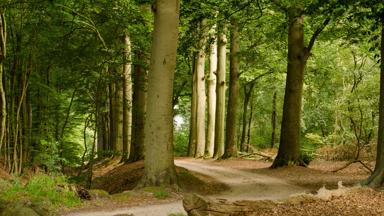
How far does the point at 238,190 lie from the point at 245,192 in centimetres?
50

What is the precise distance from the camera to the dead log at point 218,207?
300 inches

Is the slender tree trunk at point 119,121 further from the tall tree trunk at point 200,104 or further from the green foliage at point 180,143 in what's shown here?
the green foliage at point 180,143

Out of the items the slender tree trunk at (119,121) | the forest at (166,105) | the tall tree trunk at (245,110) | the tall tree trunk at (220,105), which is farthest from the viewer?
the tall tree trunk at (245,110)

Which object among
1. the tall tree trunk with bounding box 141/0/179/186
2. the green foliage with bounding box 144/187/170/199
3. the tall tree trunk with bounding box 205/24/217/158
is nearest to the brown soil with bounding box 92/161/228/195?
the tall tree trunk with bounding box 141/0/179/186

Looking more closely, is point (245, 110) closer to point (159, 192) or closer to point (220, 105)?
point (220, 105)

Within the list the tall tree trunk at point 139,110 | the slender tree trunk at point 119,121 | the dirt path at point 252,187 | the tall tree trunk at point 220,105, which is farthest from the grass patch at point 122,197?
the tall tree trunk at point 220,105

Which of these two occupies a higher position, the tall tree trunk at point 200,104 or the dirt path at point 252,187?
the tall tree trunk at point 200,104

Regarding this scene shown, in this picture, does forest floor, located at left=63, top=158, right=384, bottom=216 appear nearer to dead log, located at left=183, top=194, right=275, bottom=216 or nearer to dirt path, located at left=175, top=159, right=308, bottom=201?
dirt path, located at left=175, top=159, right=308, bottom=201

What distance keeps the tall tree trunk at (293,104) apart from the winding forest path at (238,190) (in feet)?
5.30

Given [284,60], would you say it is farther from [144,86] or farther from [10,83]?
[10,83]

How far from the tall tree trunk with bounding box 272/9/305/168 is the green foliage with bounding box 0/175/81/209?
1000 centimetres

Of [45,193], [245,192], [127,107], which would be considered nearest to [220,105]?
[127,107]

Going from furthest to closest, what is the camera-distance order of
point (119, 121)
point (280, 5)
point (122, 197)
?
Answer: 1. point (119, 121)
2. point (280, 5)
3. point (122, 197)

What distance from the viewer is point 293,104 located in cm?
1792
